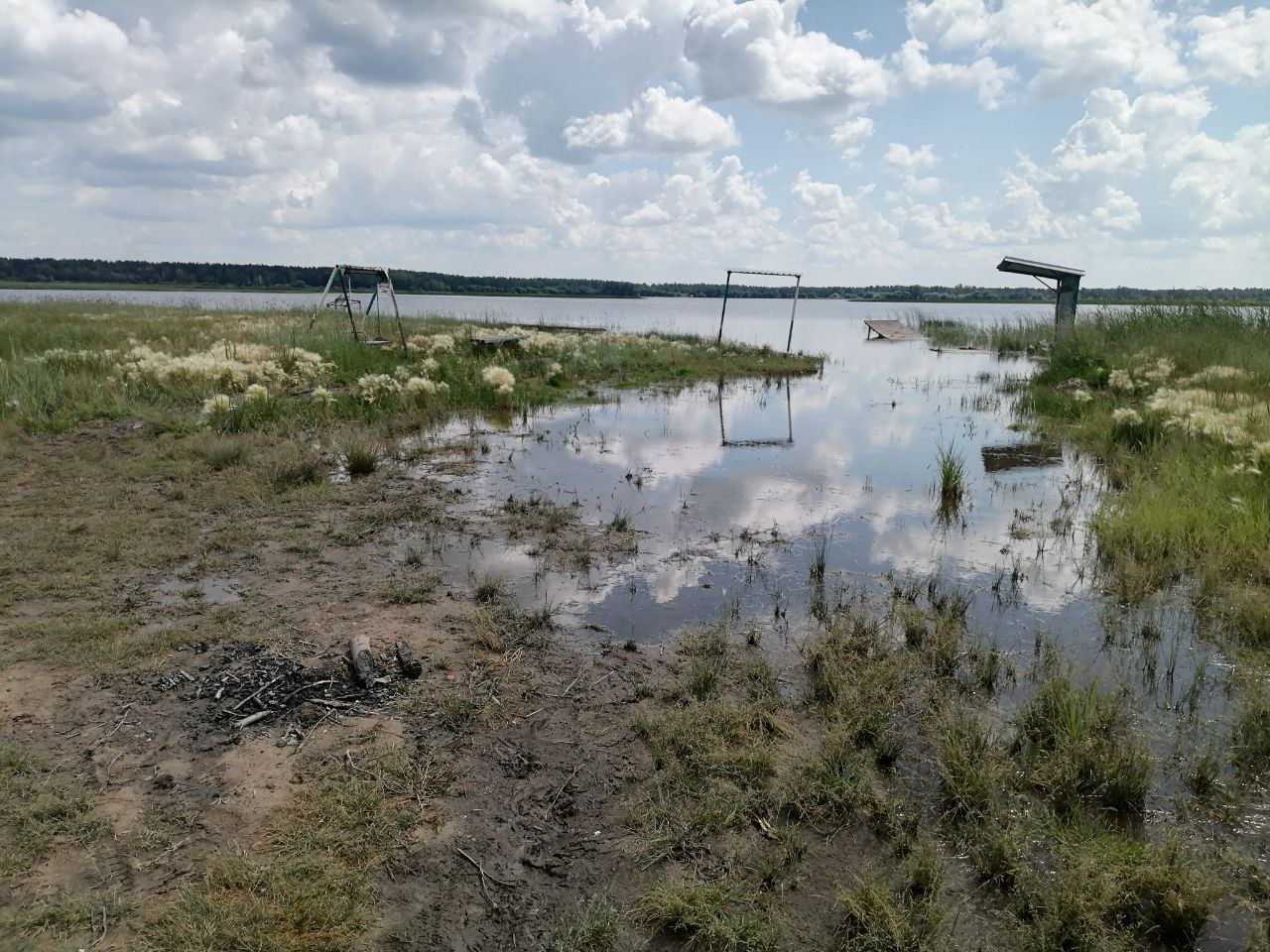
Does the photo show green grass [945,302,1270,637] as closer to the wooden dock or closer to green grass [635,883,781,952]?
green grass [635,883,781,952]

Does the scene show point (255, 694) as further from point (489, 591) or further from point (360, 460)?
point (360, 460)

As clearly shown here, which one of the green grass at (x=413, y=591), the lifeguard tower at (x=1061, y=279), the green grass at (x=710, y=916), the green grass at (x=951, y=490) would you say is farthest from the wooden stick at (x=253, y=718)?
the lifeguard tower at (x=1061, y=279)

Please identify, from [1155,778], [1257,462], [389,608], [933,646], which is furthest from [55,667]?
[1257,462]

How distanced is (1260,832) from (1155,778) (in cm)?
42

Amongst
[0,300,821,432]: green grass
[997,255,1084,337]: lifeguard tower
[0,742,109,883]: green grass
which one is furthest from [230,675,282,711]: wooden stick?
[997,255,1084,337]: lifeguard tower

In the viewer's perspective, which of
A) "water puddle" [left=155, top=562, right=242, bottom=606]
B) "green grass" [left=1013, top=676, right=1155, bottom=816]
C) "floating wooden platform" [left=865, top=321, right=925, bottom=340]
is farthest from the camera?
"floating wooden platform" [left=865, top=321, right=925, bottom=340]

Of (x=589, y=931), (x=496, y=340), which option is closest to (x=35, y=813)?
(x=589, y=931)

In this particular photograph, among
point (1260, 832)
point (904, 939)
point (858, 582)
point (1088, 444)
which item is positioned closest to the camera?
point (904, 939)

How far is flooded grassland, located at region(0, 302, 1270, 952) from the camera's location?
276cm

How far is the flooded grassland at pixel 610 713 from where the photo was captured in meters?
2.76

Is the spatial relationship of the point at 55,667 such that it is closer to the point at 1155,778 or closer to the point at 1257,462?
the point at 1155,778

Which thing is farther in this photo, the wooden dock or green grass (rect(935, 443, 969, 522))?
the wooden dock

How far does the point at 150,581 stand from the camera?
5.52 metres

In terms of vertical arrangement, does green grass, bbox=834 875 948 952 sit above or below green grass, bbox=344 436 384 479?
below
